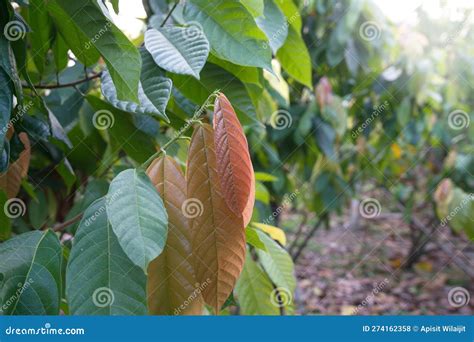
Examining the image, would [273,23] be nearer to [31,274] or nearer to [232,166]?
[232,166]

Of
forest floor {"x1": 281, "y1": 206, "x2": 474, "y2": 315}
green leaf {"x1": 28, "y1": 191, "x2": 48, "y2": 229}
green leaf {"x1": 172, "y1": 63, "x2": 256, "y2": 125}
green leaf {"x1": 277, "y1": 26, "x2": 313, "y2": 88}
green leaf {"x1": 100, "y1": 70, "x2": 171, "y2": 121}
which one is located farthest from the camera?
forest floor {"x1": 281, "y1": 206, "x2": 474, "y2": 315}

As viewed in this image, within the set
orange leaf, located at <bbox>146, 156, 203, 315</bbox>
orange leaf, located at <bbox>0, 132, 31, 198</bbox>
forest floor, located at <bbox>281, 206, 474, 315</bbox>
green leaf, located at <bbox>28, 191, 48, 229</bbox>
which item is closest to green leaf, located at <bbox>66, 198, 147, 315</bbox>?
orange leaf, located at <bbox>146, 156, 203, 315</bbox>

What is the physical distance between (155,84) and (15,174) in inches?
9.6

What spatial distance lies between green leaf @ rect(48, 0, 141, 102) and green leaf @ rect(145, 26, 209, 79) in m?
0.06

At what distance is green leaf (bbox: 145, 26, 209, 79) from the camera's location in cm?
59

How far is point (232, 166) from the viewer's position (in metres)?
0.51

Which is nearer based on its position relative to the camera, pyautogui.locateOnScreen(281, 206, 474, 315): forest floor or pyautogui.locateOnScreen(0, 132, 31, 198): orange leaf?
pyautogui.locateOnScreen(0, 132, 31, 198): orange leaf

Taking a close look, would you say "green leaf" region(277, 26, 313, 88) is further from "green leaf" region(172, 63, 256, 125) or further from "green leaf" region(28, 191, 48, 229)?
"green leaf" region(28, 191, 48, 229)

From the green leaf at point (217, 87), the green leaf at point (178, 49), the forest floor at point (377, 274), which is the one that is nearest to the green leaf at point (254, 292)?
the green leaf at point (217, 87)

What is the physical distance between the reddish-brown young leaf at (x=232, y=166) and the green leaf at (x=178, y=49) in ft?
0.28

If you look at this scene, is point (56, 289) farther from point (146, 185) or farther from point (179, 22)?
point (179, 22)

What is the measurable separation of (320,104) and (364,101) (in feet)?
2.22

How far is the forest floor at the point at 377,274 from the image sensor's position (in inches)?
125

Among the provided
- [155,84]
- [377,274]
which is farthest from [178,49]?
[377,274]
